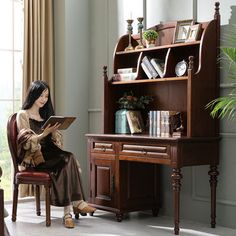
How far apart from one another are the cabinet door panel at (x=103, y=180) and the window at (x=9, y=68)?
1266 millimetres

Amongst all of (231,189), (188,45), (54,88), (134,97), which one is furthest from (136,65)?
(231,189)

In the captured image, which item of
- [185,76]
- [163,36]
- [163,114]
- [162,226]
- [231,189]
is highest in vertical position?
[163,36]

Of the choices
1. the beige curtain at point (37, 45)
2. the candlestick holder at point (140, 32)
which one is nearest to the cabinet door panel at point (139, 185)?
the candlestick holder at point (140, 32)

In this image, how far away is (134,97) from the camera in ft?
16.5

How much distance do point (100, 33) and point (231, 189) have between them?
2382 millimetres

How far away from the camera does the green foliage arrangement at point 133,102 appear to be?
496cm

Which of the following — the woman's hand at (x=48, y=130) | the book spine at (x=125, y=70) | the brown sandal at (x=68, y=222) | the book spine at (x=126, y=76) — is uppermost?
the book spine at (x=125, y=70)

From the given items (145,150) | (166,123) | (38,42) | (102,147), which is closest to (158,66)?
(166,123)

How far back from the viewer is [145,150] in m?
4.40

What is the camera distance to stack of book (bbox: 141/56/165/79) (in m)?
4.68

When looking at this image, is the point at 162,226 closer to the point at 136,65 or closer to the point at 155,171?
the point at 155,171

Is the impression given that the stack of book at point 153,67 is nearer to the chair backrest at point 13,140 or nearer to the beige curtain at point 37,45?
the chair backrest at point 13,140

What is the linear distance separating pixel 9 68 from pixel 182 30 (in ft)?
7.07

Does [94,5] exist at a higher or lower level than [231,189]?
higher
